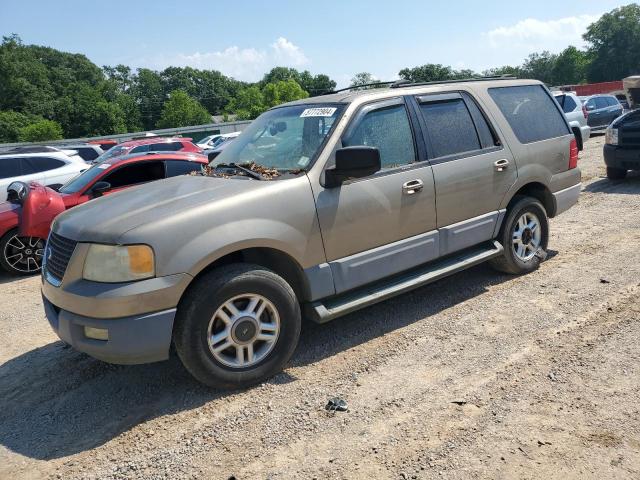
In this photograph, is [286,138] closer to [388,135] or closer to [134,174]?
[388,135]

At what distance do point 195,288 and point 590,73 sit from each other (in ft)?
365

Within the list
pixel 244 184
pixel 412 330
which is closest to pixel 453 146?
pixel 412 330

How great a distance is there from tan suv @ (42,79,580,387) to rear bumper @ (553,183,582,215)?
37 centimetres

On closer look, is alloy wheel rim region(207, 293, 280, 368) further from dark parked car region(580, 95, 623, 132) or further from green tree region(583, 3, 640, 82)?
green tree region(583, 3, 640, 82)

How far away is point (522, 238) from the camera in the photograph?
5.31 meters

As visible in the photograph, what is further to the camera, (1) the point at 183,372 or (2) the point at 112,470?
(1) the point at 183,372

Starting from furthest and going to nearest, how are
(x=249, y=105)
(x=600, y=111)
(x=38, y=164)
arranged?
1. (x=249, y=105)
2. (x=600, y=111)
3. (x=38, y=164)

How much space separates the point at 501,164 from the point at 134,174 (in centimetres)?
546

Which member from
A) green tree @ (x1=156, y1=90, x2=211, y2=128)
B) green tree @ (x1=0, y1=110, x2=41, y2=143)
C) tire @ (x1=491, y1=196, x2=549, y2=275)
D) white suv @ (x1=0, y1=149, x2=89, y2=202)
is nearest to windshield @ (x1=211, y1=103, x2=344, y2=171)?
tire @ (x1=491, y1=196, x2=549, y2=275)

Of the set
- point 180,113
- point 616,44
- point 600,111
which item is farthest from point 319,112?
point 616,44

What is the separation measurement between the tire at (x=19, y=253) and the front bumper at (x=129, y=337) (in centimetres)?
484

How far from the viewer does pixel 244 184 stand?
370cm

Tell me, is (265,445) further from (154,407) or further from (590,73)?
(590,73)

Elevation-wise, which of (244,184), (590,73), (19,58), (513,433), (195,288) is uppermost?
(19,58)
